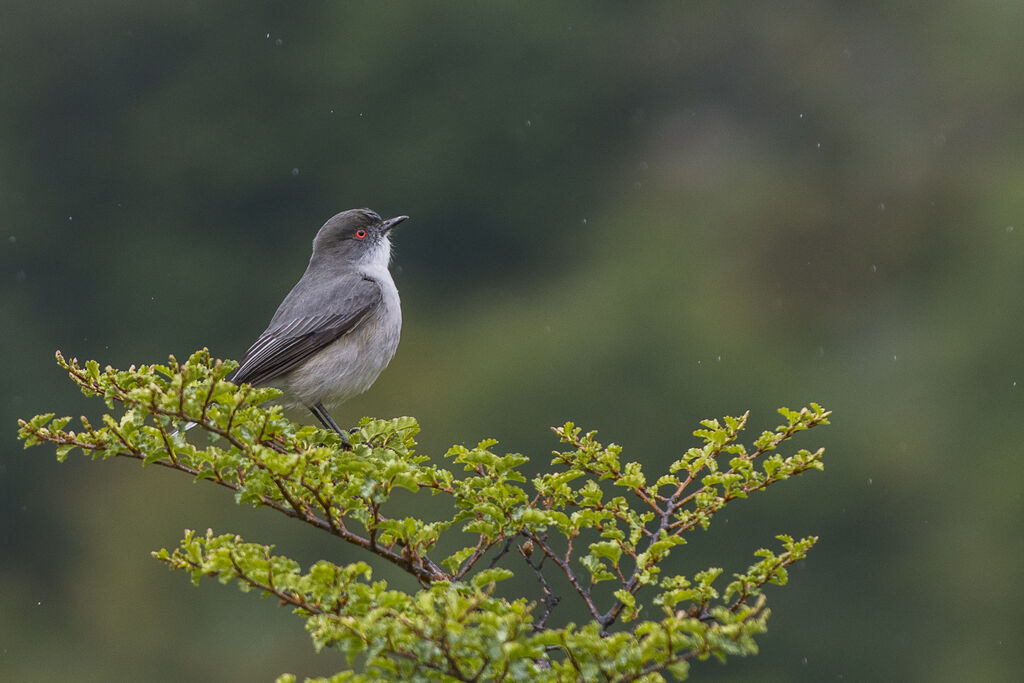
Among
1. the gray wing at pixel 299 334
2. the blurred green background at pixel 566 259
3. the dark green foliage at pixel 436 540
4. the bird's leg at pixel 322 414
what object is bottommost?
the dark green foliage at pixel 436 540

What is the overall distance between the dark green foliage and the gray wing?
2042mm

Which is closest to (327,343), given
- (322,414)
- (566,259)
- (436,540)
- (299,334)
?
(299,334)

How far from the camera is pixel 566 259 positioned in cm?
4991

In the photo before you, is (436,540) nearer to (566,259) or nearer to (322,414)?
(322,414)

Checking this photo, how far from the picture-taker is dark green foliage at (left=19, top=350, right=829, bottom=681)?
331cm

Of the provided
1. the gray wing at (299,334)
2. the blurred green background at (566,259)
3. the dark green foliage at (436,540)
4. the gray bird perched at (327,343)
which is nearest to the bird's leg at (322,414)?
the gray bird perched at (327,343)

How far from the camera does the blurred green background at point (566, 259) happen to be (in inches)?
1496

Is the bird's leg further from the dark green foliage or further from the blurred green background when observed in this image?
the blurred green background

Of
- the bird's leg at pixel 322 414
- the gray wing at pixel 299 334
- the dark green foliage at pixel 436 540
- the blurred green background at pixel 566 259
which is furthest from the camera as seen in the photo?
the blurred green background at pixel 566 259

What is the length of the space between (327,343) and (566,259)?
43.2 m

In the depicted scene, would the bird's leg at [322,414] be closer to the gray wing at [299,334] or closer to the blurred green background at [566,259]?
the gray wing at [299,334]

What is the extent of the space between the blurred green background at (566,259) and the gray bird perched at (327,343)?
83.7 ft

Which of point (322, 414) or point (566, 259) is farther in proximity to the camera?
point (566, 259)

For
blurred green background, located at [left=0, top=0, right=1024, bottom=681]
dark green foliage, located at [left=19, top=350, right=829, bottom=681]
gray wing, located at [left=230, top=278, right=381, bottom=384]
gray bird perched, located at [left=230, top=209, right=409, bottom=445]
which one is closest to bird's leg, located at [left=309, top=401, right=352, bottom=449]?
gray bird perched, located at [left=230, top=209, right=409, bottom=445]
